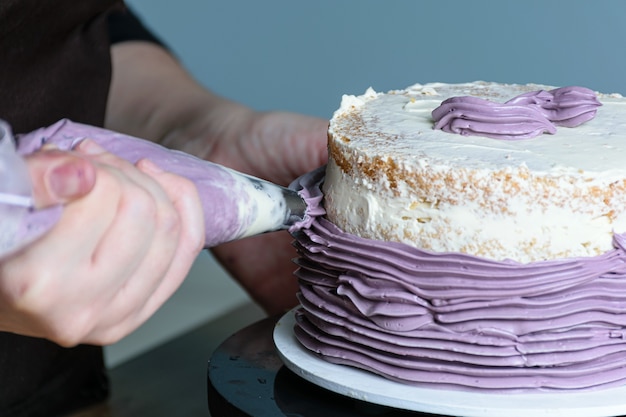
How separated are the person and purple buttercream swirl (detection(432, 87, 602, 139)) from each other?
15.0 inches

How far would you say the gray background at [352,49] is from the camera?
293cm

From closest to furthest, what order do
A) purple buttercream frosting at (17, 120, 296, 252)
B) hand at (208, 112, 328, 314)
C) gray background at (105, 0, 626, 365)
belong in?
purple buttercream frosting at (17, 120, 296, 252)
hand at (208, 112, 328, 314)
gray background at (105, 0, 626, 365)

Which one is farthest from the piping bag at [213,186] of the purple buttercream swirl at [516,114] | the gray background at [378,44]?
the gray background at [378,44]

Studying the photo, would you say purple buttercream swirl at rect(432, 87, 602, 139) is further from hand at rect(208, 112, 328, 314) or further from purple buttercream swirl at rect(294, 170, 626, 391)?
hand at rect(208, 112, 328, 314)

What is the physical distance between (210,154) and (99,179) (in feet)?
3.37

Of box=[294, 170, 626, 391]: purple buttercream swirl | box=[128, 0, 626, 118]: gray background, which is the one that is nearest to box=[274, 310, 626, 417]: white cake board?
box=[294, 170, 626, 391]: purple buttercream swirl

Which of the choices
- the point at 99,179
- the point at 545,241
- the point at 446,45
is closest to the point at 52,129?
the point at 99,179

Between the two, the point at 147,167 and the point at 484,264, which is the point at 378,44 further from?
the point at 147,167

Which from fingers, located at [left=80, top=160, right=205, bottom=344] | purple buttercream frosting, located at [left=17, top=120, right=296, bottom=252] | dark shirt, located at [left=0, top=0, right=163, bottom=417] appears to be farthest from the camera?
dark shirt, located at [left=0, top=0, right=163, bottom=417]

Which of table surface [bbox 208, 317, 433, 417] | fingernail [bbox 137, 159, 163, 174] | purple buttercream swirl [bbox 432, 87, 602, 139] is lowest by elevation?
table surface [bbox 208, 317, 433, 417]

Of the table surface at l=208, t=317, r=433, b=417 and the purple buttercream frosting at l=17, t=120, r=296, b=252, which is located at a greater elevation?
the purple buttercream frosting at l=17, t=120, r=296, b=252

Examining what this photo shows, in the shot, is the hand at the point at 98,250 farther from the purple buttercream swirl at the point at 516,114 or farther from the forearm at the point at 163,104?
the forearm at the point at 163,104

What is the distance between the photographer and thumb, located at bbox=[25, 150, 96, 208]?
686mm

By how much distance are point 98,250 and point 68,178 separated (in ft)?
0.26
